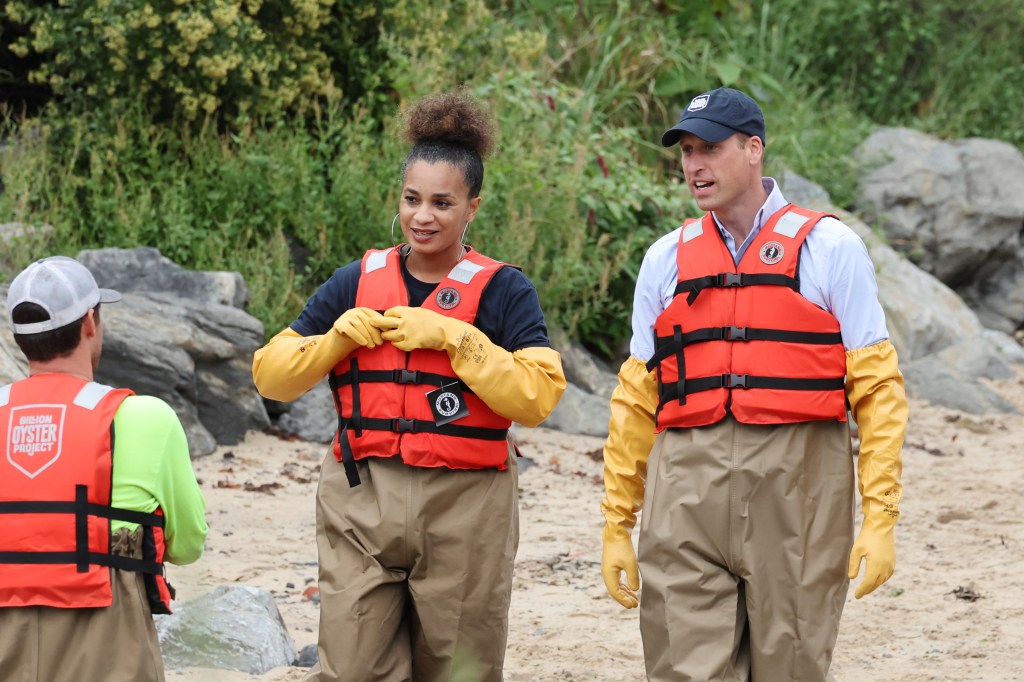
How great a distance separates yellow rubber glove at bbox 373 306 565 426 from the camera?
341 centimetres

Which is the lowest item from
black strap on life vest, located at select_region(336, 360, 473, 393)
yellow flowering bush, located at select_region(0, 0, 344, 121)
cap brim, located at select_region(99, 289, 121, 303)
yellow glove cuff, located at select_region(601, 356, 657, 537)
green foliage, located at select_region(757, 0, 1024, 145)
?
yellow glove cuff, located at select_region(601, 356, 657, 537)

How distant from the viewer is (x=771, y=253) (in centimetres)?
350

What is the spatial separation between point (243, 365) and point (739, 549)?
4.56 m

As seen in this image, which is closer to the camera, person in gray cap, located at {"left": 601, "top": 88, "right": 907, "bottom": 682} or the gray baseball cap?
the gray baseball cap

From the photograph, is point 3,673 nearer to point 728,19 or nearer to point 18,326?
point 18,326

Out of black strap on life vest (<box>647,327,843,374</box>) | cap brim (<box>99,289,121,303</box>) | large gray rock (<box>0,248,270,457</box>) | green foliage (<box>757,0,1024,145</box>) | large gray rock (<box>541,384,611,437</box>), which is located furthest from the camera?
green foliage (<box>757,0,1024,145</box>)

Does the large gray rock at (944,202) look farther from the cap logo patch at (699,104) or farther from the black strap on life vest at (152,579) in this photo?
the black strap on life vest at (152,579)

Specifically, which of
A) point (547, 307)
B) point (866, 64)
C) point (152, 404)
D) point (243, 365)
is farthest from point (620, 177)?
point (152, 404)

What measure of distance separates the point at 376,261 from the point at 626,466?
90 centimetres

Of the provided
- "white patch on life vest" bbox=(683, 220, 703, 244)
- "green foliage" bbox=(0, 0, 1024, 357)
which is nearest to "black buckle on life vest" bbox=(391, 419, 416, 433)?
"white patch on life vest" bbox=(683, 220, 703, 244)

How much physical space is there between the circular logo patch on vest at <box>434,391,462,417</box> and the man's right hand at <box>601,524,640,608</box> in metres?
0.56

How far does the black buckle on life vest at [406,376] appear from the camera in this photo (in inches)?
138

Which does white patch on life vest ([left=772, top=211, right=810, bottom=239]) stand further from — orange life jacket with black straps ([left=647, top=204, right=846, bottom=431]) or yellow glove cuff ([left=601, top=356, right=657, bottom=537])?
yellow glove cuff ([left=601, top=356, right=657, bottom=537])

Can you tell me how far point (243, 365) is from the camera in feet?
24.5
